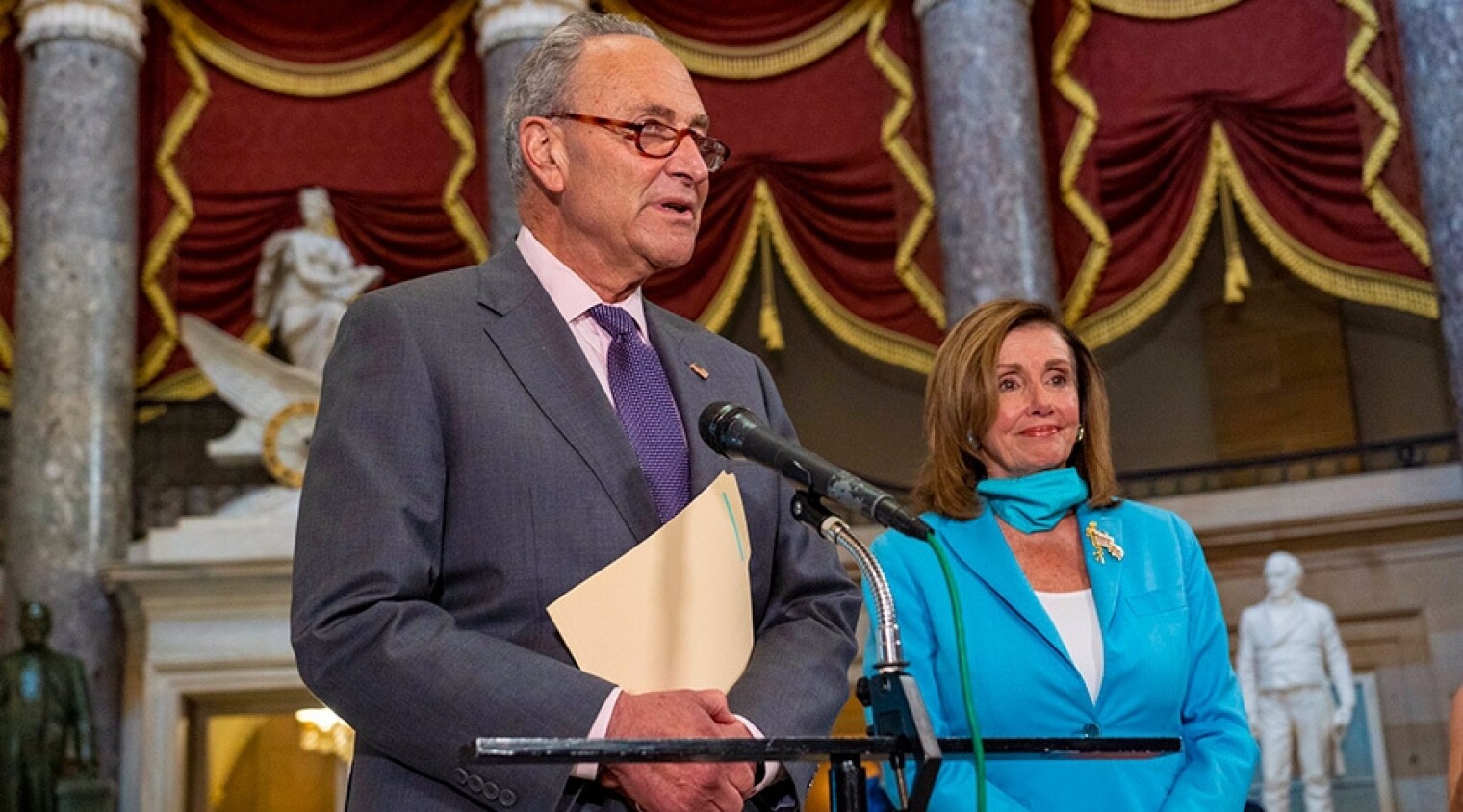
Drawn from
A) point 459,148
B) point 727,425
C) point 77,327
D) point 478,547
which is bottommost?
point 478,547

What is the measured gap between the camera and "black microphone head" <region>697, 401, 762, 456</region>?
1.69 m

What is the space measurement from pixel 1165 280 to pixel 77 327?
5.67 metres

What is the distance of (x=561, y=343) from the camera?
1949 mm

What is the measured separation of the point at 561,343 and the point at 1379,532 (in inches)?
289

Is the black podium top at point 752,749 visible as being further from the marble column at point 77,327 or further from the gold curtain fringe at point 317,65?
the gold curtain fringe at point 317,65

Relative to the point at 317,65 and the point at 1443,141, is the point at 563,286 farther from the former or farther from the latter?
the point at 317,65

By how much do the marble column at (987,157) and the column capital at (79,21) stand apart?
4331 mm

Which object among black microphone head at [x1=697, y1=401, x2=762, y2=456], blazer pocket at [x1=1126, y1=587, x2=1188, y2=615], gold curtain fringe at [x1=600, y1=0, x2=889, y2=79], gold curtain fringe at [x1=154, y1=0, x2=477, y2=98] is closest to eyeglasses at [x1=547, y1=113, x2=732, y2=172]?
black microphone head at [x1=697, y1=401, x2=762, y2=456]

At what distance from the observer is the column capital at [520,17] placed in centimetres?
876

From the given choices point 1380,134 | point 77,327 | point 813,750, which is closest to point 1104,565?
point 813,750

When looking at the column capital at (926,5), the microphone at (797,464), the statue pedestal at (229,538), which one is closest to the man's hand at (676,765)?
the microphone at (797,464)

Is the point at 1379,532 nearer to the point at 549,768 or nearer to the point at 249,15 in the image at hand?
the point at 249,15

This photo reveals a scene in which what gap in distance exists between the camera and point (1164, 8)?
28.9ft

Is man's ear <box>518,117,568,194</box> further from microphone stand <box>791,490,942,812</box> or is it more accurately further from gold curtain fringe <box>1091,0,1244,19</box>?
gold curtain fringe <box>1091,0,1244,19</box>
